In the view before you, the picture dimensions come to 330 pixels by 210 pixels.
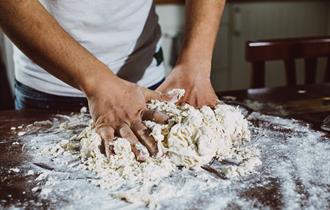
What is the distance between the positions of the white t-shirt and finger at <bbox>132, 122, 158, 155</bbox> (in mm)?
374

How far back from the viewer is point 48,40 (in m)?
0.95

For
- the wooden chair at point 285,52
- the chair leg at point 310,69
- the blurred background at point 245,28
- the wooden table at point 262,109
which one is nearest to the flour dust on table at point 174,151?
the wooden table at point 262,109

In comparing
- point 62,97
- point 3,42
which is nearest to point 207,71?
Result: point 62,97

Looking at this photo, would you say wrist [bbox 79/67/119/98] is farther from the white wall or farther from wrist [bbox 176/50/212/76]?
the white wall

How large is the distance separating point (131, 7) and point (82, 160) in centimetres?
50

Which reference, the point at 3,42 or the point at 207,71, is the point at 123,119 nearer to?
the point at 207,71

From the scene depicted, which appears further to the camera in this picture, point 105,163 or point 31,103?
point 31,103

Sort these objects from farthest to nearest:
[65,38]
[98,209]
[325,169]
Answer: [65,38]
[325,169]
[98,209]

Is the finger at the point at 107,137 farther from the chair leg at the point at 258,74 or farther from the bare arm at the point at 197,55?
the chair leg at the point at 258,74

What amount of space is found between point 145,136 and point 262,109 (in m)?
0.41

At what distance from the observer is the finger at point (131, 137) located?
848 millimetres

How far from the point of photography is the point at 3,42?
7.78ft

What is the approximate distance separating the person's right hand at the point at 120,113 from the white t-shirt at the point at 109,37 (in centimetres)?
28

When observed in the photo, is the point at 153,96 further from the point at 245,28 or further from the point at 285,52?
the point at 245,28
